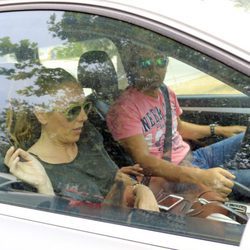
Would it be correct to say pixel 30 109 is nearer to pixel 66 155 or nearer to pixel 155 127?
pixel 66 155

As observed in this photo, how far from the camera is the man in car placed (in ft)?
7.27

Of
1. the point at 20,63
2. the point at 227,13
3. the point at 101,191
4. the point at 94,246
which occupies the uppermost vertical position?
the point at 227,13

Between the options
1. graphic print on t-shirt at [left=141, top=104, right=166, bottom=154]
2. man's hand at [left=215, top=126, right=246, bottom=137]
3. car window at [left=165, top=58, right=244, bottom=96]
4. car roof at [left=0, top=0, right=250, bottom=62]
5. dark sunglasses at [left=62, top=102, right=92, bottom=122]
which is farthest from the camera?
graphic print on t-shirt at [left=141, top=104, right=166, bottom=154]

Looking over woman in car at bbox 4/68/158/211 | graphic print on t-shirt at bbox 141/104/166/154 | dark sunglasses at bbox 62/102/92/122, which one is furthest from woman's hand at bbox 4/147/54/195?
graphic print on t-shirt at bbox 141/104/166/154

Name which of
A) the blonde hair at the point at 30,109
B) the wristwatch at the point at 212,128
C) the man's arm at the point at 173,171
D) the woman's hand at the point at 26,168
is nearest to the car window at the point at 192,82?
the wristwatch at the point at 212,128

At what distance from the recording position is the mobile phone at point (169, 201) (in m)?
2.14

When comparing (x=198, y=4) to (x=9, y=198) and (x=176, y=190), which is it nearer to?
(x=176, y=190)

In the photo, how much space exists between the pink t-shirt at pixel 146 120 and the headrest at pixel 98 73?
88mm

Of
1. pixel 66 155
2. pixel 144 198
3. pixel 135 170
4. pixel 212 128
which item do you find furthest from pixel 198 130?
pixel 66 155

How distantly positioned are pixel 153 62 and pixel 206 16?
0.29 m

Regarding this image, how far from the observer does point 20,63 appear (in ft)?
7.57

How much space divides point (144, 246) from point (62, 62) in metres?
0.80

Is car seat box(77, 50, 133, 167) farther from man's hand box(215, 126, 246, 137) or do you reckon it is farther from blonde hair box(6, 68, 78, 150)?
man's hand box(215, 126, 246, 137)

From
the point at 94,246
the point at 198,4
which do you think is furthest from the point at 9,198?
the point at 198,4
